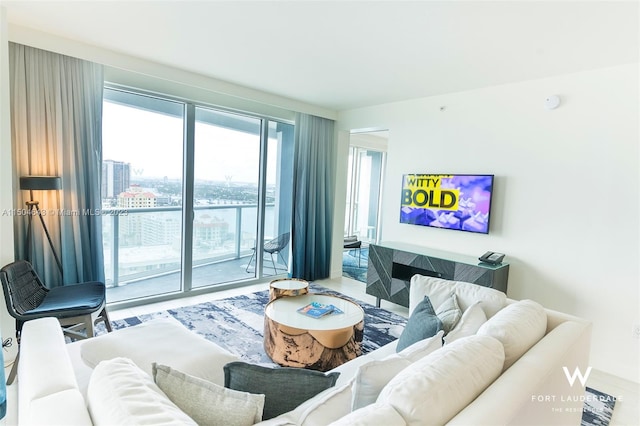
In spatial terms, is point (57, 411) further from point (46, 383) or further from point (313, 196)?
point (313, 196)

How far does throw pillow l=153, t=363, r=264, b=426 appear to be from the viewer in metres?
1.03

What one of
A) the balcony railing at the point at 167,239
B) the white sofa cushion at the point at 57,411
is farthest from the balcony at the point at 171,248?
the white sofa cushion at the point at 57,411

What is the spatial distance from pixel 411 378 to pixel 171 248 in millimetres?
3643

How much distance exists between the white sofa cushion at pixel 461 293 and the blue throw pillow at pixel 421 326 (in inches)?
10.9

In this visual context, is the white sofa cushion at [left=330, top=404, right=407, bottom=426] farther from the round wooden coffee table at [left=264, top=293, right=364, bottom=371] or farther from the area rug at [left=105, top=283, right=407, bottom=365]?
the area rug at [left=105, top=283, right=407, bottom=365]

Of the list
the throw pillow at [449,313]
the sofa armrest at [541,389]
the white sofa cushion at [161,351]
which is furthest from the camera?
the throw pillow at [449,313]

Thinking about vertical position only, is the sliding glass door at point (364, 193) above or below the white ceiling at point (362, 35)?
below

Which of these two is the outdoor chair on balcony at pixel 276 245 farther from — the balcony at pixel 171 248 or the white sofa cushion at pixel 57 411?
the white sofa cushion at pixel 57 411

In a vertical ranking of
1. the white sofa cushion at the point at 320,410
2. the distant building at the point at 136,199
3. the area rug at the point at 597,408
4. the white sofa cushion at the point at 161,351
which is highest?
the distant building at the point at 136,199

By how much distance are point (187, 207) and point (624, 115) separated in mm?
4320

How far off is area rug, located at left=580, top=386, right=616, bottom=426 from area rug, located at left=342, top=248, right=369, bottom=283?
10.2 ft

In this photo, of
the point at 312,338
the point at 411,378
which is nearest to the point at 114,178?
the point at 312,338

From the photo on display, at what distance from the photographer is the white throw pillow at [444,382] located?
96cm

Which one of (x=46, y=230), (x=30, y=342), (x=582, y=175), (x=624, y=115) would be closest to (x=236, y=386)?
(x=30, y=342)
